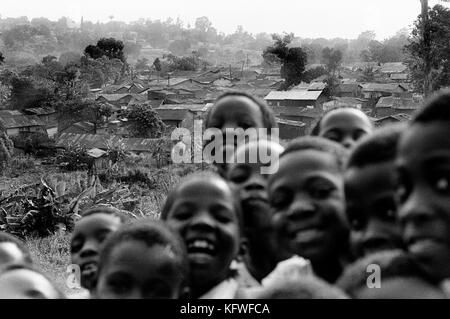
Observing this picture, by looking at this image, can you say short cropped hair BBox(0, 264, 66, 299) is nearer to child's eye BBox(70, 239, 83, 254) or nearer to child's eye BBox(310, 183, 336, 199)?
child's eye BBox(70, 239, 83, 254)

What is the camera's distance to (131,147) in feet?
64.8

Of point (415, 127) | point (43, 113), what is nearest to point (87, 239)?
point (415, 127)

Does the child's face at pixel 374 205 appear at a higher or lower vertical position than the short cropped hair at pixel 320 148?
lower

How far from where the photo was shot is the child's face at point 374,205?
128 cm

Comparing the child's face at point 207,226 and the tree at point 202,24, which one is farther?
the tree at point 202,24

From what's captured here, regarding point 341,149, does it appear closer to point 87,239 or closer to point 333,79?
point 87,239

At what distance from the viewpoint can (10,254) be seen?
5.41ft

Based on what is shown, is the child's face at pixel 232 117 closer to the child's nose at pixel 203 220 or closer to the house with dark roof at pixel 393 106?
the child's nose at pixel 203 220

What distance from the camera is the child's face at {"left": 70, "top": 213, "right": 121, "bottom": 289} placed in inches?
70.7

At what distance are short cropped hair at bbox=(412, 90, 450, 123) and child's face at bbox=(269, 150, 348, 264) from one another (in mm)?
336

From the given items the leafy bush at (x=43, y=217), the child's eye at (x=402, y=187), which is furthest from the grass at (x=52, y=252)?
the child's eye at (x=402, y=187)

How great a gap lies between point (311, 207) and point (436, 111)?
0.41 m

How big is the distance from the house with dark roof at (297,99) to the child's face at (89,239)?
22.8 m

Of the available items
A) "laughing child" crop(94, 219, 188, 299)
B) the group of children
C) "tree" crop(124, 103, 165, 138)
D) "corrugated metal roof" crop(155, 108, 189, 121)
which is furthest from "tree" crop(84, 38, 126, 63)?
"laughing child" crop(94, 219, 188, 299)
